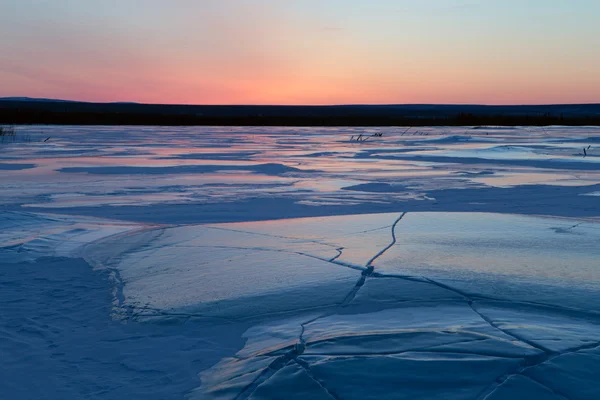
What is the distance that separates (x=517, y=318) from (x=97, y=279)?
7.21ft

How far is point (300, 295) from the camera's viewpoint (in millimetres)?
3057

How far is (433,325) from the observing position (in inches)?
99.0

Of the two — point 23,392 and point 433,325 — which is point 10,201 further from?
point 433,325

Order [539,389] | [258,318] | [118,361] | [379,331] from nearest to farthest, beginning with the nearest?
[539,389]
[118,361]
[379,331]
[258,318]

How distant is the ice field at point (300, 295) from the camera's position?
6.72 ft

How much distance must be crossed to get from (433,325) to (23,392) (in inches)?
60.5

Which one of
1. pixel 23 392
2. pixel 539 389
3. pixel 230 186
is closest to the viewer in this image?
pixel 539 389

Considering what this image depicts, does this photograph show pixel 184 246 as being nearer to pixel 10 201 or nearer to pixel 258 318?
pixel 258 318

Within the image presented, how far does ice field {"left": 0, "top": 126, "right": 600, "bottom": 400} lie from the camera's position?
205 centimetres

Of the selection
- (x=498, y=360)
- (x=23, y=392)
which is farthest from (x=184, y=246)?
(x=498, y=360)

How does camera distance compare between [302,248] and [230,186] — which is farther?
[230,186]

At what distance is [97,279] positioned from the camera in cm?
342

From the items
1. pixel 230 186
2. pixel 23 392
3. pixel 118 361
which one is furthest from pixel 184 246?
pixel 230 186

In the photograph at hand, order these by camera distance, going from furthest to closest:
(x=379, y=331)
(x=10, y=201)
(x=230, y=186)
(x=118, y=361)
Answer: (x=230, y=186) → (x=10, y=201) → (x=379, y=331) → (x=118, y=361)
